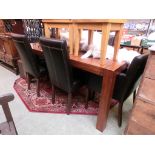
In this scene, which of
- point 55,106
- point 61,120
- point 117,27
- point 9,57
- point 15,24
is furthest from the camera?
point 9,57

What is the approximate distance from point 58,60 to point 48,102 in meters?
0.83

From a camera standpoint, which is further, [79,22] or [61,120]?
[61,120]

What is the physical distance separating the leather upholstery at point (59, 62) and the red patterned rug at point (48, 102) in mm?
387

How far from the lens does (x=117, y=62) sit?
4.61 feet

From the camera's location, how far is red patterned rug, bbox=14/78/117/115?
6.05 ft

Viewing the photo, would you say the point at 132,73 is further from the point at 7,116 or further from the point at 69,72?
the point at 7,116

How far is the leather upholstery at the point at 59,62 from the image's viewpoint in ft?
4.31

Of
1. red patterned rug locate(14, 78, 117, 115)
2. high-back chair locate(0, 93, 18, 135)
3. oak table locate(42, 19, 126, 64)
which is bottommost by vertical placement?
red patterned rug locate(14, 78, 117, 115)

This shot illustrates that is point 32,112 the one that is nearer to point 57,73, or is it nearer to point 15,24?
point 57,73

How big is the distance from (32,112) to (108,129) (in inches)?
38.8

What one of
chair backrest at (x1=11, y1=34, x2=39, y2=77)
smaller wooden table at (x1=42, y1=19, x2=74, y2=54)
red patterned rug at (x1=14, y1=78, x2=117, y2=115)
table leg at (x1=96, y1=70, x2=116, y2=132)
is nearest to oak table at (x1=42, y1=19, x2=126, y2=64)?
smaller wooden table at (x1=42, y1=19, x2=74, y2=54)

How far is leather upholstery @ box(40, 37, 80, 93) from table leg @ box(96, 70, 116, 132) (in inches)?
16.0

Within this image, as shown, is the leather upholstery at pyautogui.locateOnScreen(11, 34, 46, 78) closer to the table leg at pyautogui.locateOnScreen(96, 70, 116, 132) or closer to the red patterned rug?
the red patterned rug
